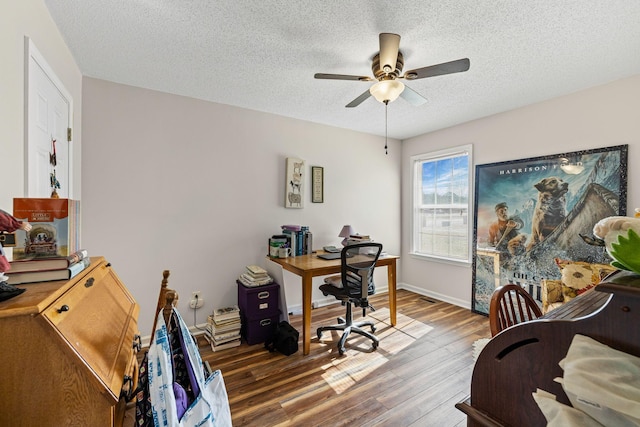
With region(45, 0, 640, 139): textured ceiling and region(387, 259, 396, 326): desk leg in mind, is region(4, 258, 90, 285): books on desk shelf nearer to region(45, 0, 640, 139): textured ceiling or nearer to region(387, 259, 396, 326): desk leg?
region(45, 0, 640, 139): textured ceiling

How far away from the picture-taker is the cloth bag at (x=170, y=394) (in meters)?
0.85

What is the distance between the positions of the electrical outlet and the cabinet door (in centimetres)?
141

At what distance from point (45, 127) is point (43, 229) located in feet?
3.24

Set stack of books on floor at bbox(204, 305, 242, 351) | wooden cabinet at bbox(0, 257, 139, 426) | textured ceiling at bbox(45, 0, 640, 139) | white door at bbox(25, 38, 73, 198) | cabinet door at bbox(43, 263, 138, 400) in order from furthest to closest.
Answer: stack of books on floor at bbox(204, 305, 242, 351) → textured ceiling at bbox(45, 0, 640, 139) → white door at bbox(25, 38, 73, 198) → cabinet door at bbox(43, 263, 138, 400) → wooden cabinet at bbox(0, 257, 139, 426)

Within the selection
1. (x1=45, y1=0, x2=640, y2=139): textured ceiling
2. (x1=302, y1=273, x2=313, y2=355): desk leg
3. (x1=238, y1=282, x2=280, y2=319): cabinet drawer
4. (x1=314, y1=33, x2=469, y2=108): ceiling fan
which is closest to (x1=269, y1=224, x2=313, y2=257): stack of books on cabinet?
(x1=238, y1=282, x2=280, y2=319): cabinet drawer

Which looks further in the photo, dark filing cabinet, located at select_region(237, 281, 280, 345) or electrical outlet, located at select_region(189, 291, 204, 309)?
electrical outlet, located at select_region(189, 291, 204, 309)

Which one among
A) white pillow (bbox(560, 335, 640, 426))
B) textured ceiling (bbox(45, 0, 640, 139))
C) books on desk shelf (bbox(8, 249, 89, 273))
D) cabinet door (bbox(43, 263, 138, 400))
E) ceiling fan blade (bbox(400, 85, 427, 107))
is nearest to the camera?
white pillow (bbox(560, 335, 640, 426))

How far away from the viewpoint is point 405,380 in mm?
2096

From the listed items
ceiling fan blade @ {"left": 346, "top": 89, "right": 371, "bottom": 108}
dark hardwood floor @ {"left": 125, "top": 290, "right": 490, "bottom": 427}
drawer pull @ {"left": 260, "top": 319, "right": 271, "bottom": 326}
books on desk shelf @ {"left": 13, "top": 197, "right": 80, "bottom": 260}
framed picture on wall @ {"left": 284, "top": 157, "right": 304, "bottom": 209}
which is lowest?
dark hardwood floor @ {"left": 125, "top": 290, "right": 490, "bottom": 427}

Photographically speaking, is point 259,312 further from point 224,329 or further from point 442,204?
point 442,204

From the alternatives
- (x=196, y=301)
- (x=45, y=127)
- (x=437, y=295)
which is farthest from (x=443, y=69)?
(x=437, y=295)

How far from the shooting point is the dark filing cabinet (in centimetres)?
264

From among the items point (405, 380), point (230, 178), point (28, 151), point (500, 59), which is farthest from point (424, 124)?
point (28, 151)

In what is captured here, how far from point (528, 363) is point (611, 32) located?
235cm
